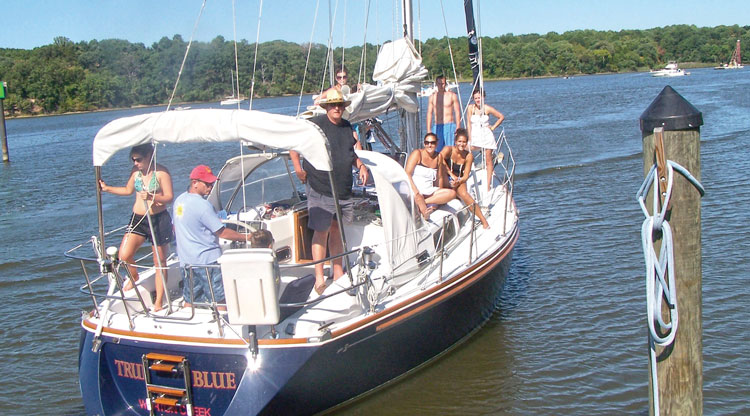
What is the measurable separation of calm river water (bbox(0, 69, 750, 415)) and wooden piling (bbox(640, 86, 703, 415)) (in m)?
2.43

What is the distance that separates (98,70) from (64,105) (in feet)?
40.4

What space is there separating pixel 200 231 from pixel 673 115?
3.86 meters

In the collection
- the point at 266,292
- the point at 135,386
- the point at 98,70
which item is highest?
the point at 98,70

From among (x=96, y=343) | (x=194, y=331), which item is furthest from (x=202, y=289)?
(x=96, y=343)

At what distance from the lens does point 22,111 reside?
78.3 meters

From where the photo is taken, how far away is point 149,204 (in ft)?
20.6

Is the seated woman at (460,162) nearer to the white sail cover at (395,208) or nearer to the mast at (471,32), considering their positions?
the white sail cover at (395,208)

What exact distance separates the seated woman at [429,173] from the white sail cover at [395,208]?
1161 mm

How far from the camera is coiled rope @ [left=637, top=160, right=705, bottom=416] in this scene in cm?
408

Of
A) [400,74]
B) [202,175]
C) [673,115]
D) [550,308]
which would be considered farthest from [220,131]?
[550,308]

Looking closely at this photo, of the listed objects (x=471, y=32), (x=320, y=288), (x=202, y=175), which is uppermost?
(x=471, y=32)

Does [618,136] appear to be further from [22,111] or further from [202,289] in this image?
[22,111]

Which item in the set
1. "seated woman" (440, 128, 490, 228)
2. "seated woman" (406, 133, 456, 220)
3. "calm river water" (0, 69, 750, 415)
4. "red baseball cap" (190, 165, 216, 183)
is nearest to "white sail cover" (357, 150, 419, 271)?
"calm river water" (0, 69, 750, 415)

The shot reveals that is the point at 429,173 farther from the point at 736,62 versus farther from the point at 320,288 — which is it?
the point at 736,62
